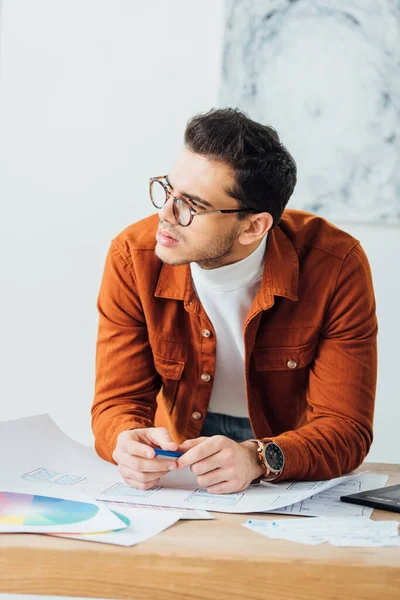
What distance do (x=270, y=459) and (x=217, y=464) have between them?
13cm

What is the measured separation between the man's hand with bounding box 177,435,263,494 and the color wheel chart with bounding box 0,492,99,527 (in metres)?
0.21

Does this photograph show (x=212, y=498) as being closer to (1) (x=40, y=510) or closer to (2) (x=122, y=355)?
(1) (x=40, y=510)

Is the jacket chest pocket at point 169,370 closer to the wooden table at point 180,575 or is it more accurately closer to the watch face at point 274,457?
the watch face at point 274,457

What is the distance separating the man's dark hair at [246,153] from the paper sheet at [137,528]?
0.76 metres

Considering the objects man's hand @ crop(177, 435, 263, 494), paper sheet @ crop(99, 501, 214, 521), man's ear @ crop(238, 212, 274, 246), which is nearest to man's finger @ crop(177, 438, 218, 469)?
man's hand @ crop(177, 435, 263, 494)

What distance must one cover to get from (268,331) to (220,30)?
169cm

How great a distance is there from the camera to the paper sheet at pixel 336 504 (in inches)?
46.1

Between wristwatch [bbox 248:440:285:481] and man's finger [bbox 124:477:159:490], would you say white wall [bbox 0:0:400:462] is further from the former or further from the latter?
man's finger [bbox 124:477:159:490]

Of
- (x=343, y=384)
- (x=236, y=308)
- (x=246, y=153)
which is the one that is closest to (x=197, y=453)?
(x=343, y=384)

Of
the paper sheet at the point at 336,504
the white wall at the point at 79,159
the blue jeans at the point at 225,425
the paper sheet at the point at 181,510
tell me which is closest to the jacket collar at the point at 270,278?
the blue jeans at the point at 225,425

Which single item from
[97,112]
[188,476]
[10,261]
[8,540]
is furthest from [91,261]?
[8,540]

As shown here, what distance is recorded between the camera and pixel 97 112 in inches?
122

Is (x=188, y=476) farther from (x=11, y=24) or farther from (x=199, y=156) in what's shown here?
(x=11, y=24)

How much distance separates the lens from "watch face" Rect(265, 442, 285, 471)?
1356 mm
